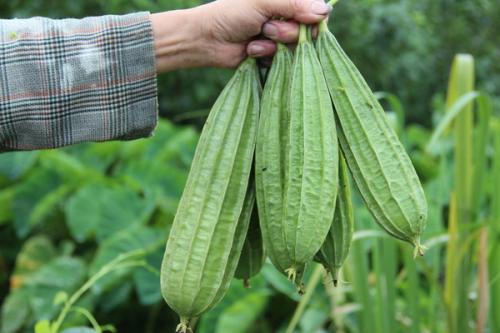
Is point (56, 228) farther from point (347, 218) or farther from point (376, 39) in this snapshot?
point (376, 39)

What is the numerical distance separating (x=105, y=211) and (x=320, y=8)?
90.6 inches

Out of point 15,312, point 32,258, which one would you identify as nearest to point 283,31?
point 15,312

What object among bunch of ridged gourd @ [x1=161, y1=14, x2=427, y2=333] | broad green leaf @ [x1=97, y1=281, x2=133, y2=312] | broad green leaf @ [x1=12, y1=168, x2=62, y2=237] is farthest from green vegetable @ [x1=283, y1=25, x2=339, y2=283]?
broad green leaf @ [x1=12, y1=168, x2=62, y2=237]

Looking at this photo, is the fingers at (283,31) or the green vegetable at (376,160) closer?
the green vegetable at (376,160)

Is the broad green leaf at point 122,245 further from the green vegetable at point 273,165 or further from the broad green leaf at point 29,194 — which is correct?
the green vegetable at point 273,165

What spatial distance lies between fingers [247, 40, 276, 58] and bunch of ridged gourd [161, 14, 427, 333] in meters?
0.15

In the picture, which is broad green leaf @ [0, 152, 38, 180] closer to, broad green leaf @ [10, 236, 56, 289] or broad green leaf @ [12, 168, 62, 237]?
broad green leaf @ [12, 168, 62, 237]

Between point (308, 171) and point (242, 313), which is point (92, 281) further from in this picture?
point (242, 313)

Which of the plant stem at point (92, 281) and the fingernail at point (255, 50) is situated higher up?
the fingernail at point (255, 50)

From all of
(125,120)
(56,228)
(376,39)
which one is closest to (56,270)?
(56,228)

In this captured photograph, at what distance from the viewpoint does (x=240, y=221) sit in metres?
1.24

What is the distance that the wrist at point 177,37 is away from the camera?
164 cm

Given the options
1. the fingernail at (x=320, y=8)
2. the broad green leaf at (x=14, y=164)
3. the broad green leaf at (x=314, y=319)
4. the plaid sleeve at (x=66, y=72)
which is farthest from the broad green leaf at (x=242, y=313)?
the fingernail at (x=320, y=8)

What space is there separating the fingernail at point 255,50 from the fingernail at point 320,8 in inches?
5.2
